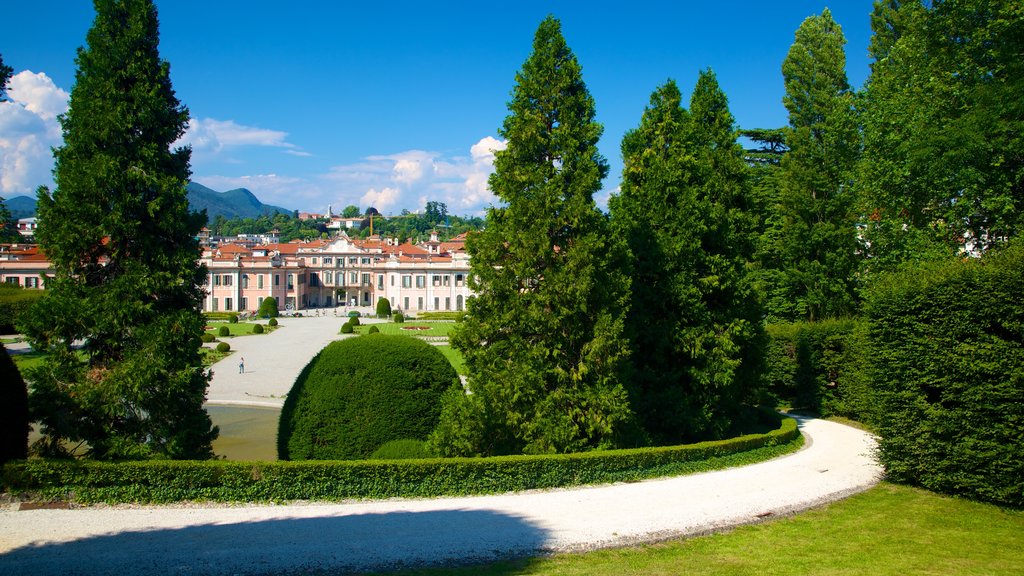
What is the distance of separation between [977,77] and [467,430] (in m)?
16.3

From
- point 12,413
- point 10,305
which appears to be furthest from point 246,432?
point 10,305

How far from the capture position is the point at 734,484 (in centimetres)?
1162

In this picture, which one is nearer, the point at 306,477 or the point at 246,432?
the point at 306,477

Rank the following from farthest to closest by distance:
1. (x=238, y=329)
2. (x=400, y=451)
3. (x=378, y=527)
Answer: (x=238, y=329)
(x=400, y=451)
(x=378, y=527)

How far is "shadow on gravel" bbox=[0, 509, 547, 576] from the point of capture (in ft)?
24.7

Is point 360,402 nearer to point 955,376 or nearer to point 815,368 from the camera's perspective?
point 955,376

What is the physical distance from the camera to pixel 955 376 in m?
10.4

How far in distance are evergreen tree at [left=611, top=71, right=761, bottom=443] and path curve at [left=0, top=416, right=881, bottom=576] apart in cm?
270

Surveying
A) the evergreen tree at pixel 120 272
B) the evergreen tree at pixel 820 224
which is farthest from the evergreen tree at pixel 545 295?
the evergreen tree at pixel 820 224

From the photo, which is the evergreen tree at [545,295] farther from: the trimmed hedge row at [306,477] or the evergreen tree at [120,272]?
the evergreen tree at [120,272]

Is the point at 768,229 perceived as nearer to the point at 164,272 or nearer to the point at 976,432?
the point at 976,432

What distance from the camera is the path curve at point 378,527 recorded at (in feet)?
25.4

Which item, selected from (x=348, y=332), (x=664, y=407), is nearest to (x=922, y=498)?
(x=664, y=407)

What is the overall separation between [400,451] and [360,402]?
1207 millimetres
